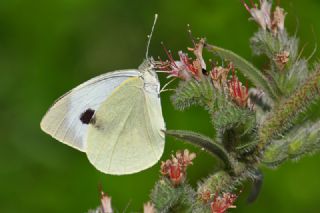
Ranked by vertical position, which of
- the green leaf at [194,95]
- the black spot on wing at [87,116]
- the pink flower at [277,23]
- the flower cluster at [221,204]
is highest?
the black spot on wing at [87,116]

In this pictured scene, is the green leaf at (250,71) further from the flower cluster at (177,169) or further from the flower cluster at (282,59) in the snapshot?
the flower cluster at (177,169)

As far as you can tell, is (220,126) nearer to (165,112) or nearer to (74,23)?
(165,112)

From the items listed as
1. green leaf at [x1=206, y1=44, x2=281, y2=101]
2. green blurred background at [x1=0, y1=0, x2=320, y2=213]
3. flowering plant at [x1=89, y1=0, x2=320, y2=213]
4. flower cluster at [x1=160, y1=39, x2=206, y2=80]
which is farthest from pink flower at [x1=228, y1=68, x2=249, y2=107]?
green blurred background at [x1=0, y1=0, x2=320, y2=213]

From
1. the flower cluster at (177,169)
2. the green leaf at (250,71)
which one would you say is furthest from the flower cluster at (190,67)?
the flower cluster at (177,169)

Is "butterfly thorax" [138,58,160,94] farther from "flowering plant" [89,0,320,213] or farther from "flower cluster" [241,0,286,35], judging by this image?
"flower cluster" [241,0,286,35]

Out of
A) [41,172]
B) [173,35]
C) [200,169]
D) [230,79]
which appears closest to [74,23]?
[173,35]

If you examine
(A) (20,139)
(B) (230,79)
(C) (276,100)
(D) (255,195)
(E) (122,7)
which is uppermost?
(E) (122,7)
